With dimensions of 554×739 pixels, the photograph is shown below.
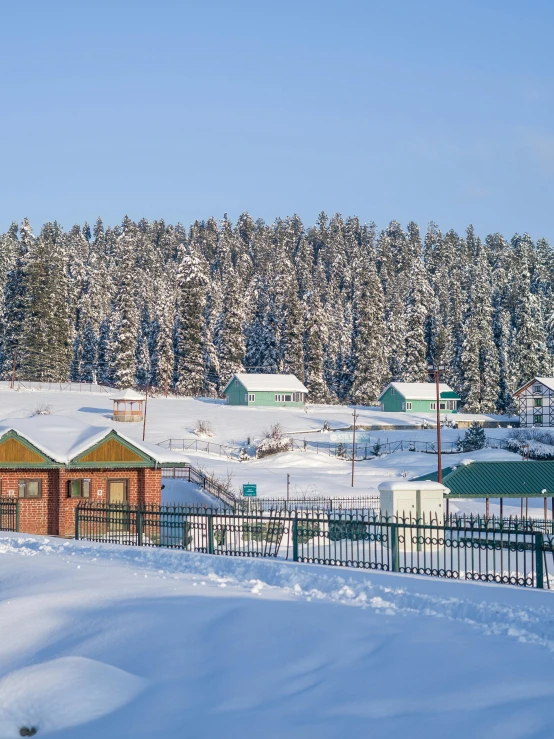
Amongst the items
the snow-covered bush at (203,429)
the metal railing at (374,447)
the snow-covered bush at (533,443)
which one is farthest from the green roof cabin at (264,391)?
the snow-covered bush at (533,443)

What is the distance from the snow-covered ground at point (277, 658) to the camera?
30.8 ft

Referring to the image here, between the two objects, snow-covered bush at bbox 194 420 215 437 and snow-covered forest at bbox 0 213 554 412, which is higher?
snow-covered forest at bbox 0 213 554 412

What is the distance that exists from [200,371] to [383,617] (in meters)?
86.6

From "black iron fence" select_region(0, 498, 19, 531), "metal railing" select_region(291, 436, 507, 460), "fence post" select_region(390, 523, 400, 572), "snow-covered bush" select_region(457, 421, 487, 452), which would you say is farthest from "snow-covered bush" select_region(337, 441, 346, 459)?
"fence post" select_region(390, 523, 400, 572)

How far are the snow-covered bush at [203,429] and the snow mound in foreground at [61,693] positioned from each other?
60800 mm

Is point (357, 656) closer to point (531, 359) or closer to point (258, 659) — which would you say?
point (258, 659)

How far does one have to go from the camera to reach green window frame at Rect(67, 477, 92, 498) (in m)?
34.5

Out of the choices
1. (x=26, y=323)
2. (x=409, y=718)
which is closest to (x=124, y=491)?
(x=409, y=718)

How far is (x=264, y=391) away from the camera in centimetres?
9088

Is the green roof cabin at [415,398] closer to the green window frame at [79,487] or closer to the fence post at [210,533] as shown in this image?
the green window frame at [79,487]

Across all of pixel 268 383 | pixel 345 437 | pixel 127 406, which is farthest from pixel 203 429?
pixel 268 383

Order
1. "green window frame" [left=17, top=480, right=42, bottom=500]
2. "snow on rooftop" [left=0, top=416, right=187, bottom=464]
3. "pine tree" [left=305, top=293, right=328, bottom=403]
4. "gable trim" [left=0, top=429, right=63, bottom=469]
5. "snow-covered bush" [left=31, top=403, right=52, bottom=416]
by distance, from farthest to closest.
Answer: "pine tree" [left=305, top=293, right=328, bottom=403] → "snow-covered bush" [left=31, top=403, right=52, bottom=416] → "green window frame" [left=17, top=480, right=42, bottom=500] → "snow on rooftop" [left=0, top=416, right=187, bottom=464] → "gable trim" [left=0, top=429, right=63, bottom=469]

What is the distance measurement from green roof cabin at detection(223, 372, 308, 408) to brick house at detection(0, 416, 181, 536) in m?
54.7

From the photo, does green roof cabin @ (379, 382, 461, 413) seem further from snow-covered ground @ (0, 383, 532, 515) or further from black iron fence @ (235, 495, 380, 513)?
black iron fence @ (235, 495, 380, 513)
